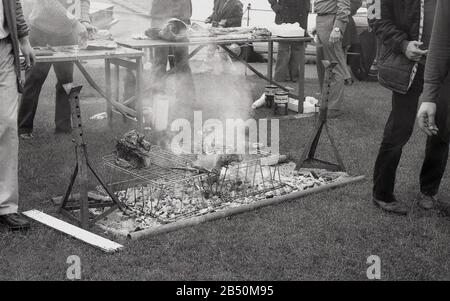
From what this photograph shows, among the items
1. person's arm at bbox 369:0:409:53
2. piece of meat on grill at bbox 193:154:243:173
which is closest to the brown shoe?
person's arm at bbox 369:0:409:53

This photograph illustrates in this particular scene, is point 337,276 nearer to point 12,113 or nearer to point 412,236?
point 412,236

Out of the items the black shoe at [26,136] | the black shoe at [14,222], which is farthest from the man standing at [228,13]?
the black shoe at [14,222]

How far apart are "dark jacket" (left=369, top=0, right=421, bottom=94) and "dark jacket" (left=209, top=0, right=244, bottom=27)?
263 inches

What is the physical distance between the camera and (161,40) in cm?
838

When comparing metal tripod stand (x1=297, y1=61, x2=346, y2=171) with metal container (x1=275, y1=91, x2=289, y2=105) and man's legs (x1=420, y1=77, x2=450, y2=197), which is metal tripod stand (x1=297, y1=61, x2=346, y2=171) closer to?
man's legs (x1=420, y1=77, x2=450, y2=197)

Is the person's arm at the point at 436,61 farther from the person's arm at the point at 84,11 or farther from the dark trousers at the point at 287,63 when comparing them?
the dark trousers at the point at 287,63

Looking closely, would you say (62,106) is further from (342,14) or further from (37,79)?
(342,14)

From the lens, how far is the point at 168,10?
9.93 metres

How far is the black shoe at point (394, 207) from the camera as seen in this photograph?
5.30 meters

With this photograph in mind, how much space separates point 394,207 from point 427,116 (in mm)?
1897

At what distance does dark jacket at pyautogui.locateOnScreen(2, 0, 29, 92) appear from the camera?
4676 millimetres

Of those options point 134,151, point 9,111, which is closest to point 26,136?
point 134,151

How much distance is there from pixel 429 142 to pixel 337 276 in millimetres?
1945
